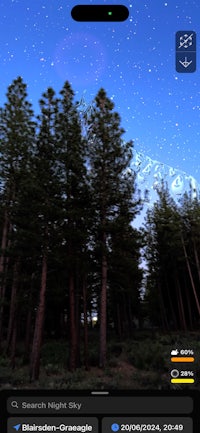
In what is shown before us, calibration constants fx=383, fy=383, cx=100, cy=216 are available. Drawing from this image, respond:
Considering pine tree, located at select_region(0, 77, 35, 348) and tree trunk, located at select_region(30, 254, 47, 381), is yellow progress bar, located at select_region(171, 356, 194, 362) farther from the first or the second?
pine tree, located at select_region(0, 77, 35, 348)

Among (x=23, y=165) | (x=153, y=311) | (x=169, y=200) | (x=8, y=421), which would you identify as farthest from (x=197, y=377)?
(x=153, y=311)

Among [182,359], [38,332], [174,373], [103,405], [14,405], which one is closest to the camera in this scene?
[103,405]

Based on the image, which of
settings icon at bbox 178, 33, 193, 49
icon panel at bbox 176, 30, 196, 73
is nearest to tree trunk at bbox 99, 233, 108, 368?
icon panel at bbox 176, 30, 196, 73

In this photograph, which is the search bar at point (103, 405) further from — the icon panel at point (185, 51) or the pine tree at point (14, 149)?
the pine tree at point (14, 149)

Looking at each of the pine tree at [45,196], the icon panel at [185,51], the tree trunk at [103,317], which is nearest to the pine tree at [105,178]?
the tree trunk at [103,317]

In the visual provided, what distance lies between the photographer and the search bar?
10.0 feet

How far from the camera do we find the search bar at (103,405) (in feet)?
10.0

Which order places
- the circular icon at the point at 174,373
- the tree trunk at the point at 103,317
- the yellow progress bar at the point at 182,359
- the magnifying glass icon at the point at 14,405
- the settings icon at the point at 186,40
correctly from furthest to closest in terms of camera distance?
the tree trunk at the point at 103,317 < the settings icon at the point at 186,40 < the yellow progress bar at the point at 182,359 < the circular icon at the point at 174,373 < the magnifying glass icon at the point at 14,405

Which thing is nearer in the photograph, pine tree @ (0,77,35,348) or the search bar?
the search bar

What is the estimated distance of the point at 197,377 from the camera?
13.2 ft

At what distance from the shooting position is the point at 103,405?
309cm

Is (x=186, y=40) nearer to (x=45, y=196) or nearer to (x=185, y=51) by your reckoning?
(x=185, y=51)

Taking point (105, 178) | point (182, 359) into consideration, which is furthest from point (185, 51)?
point (105, 178)

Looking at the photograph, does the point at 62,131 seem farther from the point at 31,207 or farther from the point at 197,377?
the point at 197,377
